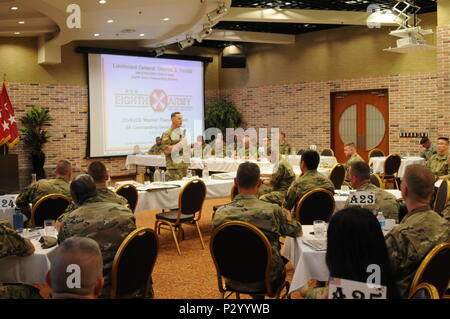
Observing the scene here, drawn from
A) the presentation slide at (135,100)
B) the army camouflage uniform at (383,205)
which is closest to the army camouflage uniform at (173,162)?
the army camouflage uniform at (383,205)

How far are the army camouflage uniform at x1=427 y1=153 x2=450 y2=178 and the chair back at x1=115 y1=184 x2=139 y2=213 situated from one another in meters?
5.57

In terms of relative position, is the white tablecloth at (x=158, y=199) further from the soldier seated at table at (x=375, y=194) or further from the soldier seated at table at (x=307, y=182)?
the soldier seated at table at (x=375, y=194)

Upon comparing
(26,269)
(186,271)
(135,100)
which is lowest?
(186,271)

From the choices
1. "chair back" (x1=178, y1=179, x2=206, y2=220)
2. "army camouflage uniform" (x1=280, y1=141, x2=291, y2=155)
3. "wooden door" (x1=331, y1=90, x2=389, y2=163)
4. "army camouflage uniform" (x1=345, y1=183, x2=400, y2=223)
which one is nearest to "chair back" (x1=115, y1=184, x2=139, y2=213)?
"chair back" (x1=178, y1=179, x2=206, y2=220)

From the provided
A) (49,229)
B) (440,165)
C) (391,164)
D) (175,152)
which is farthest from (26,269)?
(391,164)

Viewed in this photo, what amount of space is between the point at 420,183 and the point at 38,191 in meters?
3.88

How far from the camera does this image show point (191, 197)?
20.6 feet

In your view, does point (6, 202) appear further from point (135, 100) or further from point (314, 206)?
point (135, 100)

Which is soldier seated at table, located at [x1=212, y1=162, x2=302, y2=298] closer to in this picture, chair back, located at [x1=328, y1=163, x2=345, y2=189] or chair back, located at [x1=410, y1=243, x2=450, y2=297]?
chair back, located at [x1=410, y1=243, x2=450, y2=297]

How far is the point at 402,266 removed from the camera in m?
2.59

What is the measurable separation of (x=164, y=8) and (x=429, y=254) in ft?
28.7

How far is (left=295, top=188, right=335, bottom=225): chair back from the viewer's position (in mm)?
4980

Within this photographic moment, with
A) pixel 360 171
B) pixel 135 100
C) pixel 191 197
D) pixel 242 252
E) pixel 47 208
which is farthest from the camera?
pixel 135 100
